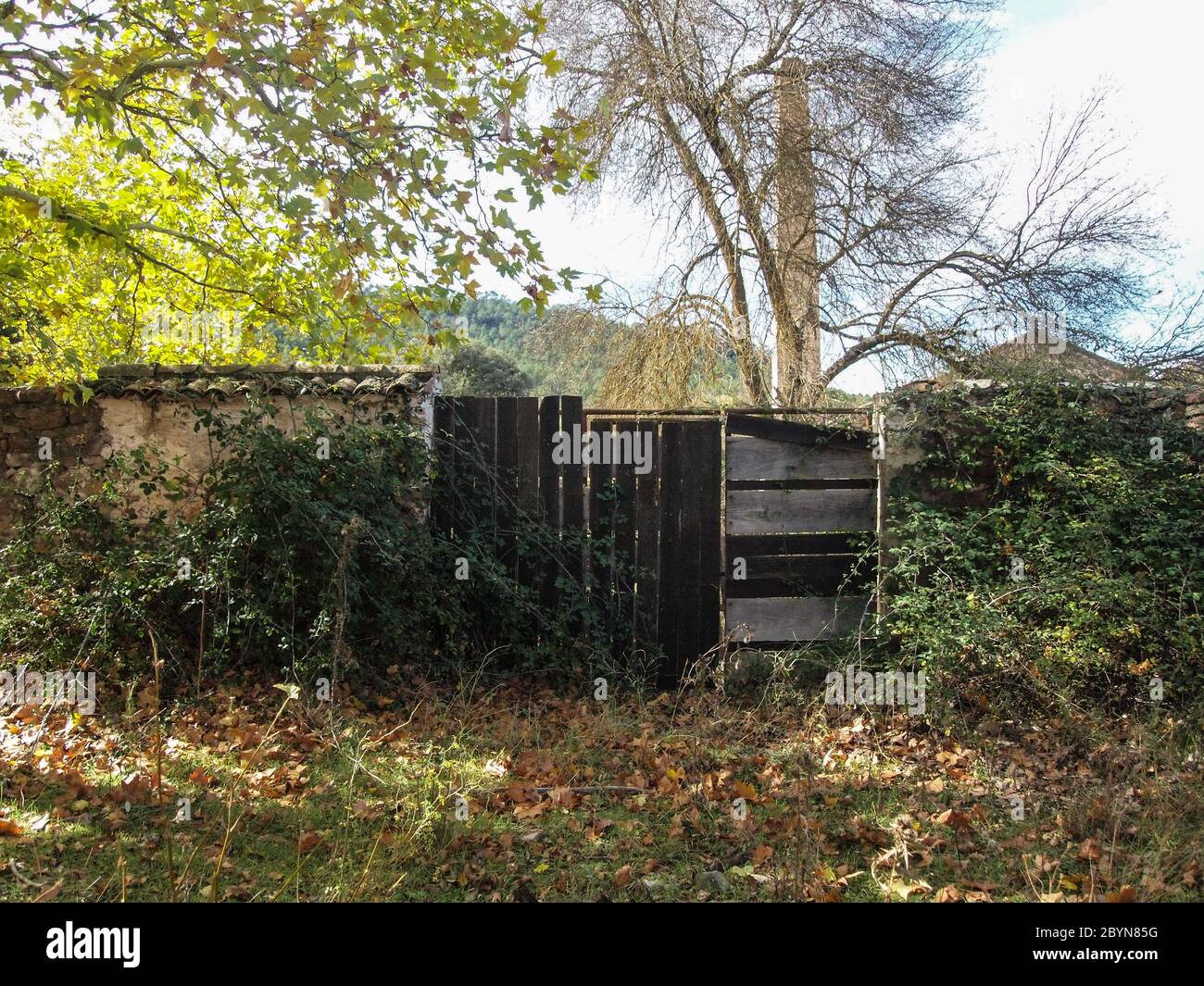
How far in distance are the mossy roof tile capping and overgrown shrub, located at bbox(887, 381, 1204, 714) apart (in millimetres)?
3803

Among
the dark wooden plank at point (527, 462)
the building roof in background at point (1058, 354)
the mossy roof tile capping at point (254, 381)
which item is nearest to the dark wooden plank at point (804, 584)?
the dark wooden plank at point (527, 462)

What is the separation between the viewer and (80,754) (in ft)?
16.0

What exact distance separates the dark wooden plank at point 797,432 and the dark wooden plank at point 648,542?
616mm

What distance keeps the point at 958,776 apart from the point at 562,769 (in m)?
2.12

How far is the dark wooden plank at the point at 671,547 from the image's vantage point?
6699 mm

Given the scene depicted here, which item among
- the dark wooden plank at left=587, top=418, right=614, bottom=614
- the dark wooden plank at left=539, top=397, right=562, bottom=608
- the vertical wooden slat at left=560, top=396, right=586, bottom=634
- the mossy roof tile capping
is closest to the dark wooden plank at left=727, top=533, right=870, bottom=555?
the dark wooden plank at left=587, top=418, right=614, bottom=614

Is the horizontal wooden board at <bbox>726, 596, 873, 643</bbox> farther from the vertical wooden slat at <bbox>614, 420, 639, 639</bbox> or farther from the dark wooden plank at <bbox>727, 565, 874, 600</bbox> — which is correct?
the vertical wooden slat at <bbox>614, 420, 639, 639</bbox>

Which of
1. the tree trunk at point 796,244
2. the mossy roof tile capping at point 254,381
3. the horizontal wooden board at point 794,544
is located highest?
the tree trunk at point 796,244

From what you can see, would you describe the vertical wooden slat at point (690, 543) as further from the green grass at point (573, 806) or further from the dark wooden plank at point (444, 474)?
the dark wooden plank at point (444, 474)

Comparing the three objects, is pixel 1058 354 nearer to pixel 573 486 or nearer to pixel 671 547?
pixel 671 547

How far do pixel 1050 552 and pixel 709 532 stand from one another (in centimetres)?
233

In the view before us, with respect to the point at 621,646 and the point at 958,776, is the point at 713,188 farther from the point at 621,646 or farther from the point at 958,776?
the point at 958,776
